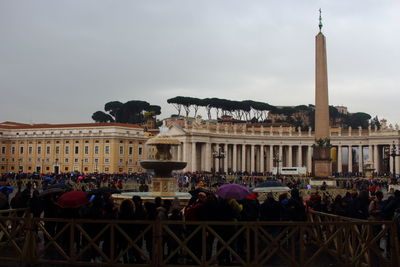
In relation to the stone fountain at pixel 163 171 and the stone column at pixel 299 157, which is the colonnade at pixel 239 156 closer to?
the stone column at pixel 299 157

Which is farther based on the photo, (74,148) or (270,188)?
(74,148)

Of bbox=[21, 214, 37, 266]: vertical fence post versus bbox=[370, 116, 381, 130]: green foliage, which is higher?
bbox=[370, 116, 381, 130]: green foliage

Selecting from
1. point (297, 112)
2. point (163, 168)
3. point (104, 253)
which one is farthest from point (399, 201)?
point (297, 112)

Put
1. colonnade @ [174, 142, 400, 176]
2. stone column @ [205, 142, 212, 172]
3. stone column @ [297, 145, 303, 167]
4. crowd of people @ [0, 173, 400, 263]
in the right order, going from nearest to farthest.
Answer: crowd of people @ [0, 173, 400, 263] → colonnade @ [174, 142, 400, 176] → stone column @ [205, 142, 212, 172] → stone column @ [297, 145, 303, 167]

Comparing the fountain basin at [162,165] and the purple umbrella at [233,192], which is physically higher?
the fountain basin at [162,165]

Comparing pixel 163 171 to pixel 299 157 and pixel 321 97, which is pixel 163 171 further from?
pixel 299 157

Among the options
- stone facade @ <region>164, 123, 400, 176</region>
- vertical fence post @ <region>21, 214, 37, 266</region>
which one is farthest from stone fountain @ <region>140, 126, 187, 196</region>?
stone facade @ <region>164, 123, 400, 176</region>

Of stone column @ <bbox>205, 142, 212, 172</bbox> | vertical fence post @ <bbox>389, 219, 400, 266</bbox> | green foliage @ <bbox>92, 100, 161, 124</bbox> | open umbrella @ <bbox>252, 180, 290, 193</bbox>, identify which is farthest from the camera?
green foliage @ <bbox>92, 100, 161, 124</bbox>

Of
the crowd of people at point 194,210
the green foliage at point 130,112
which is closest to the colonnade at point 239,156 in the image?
the green foliage at point 130,112

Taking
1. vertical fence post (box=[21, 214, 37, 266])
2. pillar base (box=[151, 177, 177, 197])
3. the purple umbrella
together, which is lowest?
vertical fence post (box=[21, 214, 37, 266])

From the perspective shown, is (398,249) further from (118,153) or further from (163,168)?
(118,153)

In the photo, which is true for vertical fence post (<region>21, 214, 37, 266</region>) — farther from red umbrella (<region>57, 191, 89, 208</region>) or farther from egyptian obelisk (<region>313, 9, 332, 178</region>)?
egyptian obelisk (<region>313, 9, 332, 178</region>)

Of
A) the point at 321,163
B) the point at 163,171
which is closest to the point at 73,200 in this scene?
the point at 163,171

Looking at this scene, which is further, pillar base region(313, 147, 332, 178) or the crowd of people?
pillar base region(313, 147, 332, 178)
